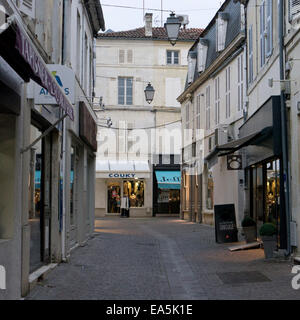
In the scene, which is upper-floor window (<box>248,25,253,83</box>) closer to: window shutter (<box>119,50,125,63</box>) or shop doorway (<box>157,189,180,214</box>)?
window shutter (<box>119,50,125,63</box>)

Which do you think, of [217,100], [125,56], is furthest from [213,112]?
[125,56]

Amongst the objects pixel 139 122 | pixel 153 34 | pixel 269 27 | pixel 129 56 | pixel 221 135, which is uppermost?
pixel 153 34

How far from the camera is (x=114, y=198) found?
38.2 m

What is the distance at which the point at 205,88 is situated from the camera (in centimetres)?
2712

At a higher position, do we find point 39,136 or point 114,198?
point 39,136

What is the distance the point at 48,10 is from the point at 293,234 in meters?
6.49

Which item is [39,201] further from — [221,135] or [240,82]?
[221,135]

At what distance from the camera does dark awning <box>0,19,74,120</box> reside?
17.2ft

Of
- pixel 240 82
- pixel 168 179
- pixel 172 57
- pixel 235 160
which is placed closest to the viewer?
pixel 235 160

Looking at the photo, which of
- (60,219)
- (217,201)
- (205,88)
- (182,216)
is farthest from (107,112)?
(60,219)

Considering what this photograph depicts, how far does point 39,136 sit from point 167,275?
3.68 m

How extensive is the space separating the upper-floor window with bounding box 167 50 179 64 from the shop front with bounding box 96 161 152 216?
7.14 m

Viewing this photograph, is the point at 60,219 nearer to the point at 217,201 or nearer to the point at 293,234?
the point at 293,234

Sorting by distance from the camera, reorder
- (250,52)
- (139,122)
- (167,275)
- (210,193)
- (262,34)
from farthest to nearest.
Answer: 1. (139,122)
2. (210,193)
3. (250,52)
4. (262,34)
5. (167,275)
